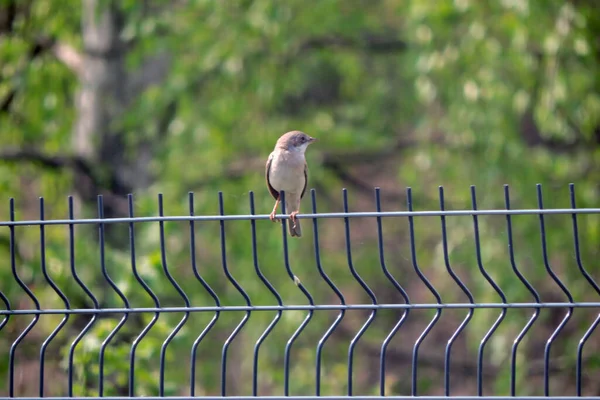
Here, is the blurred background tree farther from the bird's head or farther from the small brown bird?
the bird's head

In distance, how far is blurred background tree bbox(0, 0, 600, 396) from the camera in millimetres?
9211

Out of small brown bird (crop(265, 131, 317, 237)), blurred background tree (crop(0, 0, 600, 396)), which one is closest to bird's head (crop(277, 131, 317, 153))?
small brown bird (crop(265, 131, 317, 237))

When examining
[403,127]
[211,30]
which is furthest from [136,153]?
[403,127]

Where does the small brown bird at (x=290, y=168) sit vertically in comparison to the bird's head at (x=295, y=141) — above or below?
below

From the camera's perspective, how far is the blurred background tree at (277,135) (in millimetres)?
9211

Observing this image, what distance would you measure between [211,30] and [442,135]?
3397 mm

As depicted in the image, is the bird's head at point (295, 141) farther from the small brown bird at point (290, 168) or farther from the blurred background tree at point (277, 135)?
the blurred background tree at point (277, 135)

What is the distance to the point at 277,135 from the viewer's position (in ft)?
35.2

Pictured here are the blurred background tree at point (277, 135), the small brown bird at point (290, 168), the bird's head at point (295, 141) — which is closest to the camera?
the small brown bird at point (290, 168)

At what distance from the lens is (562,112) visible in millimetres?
9281

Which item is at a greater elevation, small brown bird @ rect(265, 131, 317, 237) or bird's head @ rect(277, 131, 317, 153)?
bird's head @ rect(277, 131, 317, 153)

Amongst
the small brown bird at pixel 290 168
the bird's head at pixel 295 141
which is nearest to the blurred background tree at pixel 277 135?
the small brown bird at pixel 290 168

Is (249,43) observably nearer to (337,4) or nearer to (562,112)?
(337,4)

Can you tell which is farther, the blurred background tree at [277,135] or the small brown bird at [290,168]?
the blurred background tree at [277,135]
